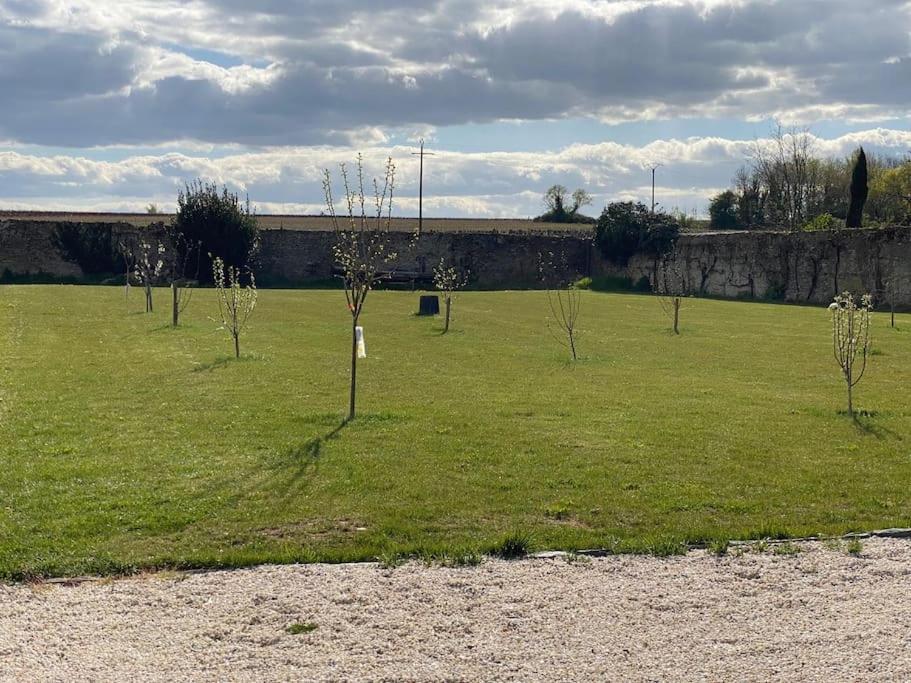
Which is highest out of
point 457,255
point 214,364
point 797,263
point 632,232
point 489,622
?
point 632,232

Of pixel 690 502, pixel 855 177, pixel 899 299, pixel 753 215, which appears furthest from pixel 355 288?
pixel 753 215

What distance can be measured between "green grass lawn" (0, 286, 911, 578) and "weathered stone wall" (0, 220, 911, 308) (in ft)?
57.9

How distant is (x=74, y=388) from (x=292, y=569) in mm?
7944

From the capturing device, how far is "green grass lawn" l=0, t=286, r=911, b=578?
20.6 feet

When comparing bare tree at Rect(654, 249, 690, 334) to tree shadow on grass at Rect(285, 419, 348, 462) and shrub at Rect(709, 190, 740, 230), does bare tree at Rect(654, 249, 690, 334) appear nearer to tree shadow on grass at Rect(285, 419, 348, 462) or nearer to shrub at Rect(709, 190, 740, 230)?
shrub at Rect(709, 190, 740, 230)

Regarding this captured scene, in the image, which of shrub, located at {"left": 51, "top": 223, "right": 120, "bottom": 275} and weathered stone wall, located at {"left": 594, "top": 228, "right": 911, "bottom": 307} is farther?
shrub, located at {"left": 51, "top": 223, "right": 120, "bottom": 275}

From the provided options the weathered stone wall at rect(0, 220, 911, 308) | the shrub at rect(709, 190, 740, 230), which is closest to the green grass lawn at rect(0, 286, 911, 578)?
the weathered stone wall at rect(0, 220, 911, 308)

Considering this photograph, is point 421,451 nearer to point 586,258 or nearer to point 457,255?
point 457,255

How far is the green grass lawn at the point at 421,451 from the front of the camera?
20.6 feet

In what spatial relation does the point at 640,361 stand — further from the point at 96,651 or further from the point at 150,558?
the point at 96,651

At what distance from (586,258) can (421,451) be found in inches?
1685

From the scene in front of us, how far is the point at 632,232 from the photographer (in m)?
46.5

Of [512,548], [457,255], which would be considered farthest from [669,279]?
[512,548]

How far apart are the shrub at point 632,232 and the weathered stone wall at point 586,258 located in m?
0.60
